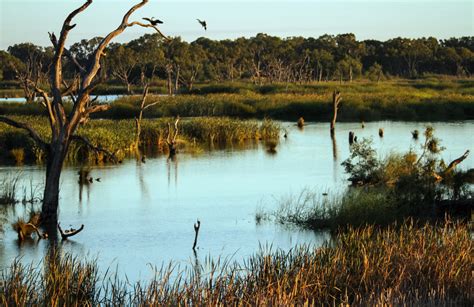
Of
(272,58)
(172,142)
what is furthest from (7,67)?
(172,142)

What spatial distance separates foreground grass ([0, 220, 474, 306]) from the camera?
7.74 meters

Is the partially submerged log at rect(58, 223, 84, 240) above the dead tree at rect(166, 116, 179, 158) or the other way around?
the other way around

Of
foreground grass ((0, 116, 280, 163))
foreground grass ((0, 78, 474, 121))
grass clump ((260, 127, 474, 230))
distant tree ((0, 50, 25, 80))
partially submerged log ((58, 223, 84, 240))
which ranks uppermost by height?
distant tree ((0, 50, 25, 80))

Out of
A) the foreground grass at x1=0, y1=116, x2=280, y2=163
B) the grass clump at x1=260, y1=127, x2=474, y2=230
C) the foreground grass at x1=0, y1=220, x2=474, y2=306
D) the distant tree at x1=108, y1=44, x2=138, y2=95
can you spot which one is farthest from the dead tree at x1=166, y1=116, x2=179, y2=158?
the distant tree at x1=108, y1=44, x2=138, y2=95

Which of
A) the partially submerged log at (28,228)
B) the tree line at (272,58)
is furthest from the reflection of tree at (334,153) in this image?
the tree line at (272,58)

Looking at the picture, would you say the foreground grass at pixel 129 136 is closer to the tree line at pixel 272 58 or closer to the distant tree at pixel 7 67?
the tree line at pixel 272 58

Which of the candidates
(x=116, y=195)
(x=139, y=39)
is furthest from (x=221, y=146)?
(x=139, y=39)

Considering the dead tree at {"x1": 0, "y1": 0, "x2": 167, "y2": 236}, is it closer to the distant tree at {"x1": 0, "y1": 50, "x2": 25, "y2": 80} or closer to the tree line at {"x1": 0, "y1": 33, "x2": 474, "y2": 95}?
the tree line at {"x1": 0, "y1": 33, "x2": 474, "y2": 95}

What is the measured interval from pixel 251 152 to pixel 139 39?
252 feet

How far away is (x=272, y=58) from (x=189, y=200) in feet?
260

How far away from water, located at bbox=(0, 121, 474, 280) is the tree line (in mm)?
53286

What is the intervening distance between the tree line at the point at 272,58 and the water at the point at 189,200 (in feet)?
175

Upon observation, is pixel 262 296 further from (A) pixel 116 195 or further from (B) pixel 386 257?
(A) pixel 116 195

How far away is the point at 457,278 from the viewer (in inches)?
346
